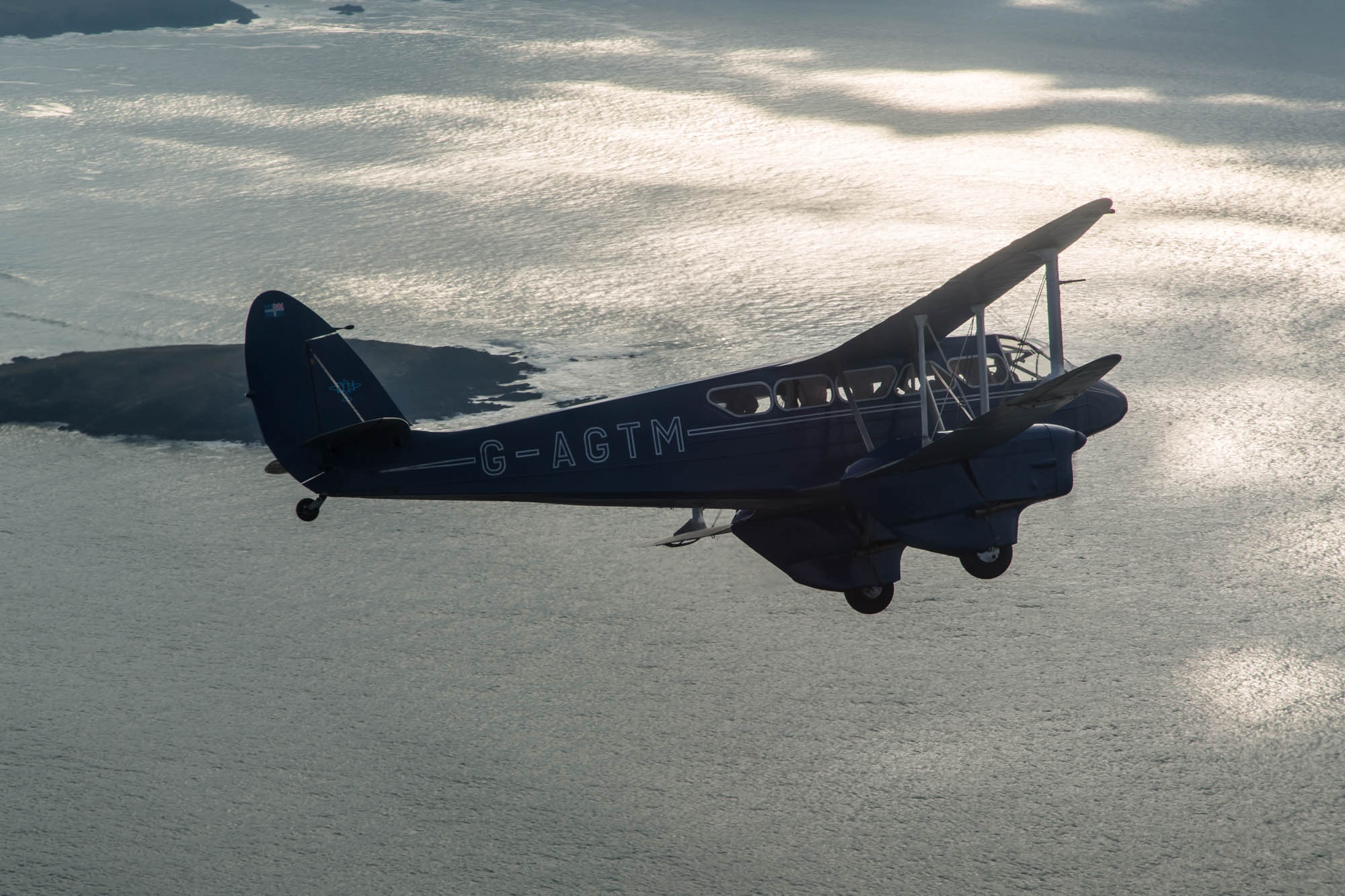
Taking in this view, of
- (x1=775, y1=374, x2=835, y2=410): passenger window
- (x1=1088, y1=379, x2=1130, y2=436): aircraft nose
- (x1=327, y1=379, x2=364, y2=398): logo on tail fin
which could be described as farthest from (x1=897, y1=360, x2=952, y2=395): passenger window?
(x1=327, y1=379, x2=364, y2=398): logo on tail fin

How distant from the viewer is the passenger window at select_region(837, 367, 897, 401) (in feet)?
93.7

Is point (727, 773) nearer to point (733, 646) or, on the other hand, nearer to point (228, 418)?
point (733, 646)

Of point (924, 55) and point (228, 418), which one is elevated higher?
point (924, 55)

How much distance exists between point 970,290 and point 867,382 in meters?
3.24

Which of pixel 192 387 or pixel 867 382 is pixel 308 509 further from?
pixel 192 387

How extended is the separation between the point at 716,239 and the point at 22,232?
2799 inches

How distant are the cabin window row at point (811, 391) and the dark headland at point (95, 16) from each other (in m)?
195

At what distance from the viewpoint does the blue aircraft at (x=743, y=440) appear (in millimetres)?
27141

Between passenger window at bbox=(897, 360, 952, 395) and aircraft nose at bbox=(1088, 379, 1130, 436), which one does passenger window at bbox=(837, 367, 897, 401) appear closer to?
passenger window at bbox=(897, 360, 952, 395)

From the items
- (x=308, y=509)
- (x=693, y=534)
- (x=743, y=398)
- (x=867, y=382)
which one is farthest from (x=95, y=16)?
(x=867, y=382)

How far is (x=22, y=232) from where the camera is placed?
126562 millimetres

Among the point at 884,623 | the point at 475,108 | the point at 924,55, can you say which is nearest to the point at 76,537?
the point at 884,623

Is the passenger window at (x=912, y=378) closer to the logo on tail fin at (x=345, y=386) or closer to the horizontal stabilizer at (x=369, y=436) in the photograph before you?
the horizontal stabilizer at (x=369, y=436)

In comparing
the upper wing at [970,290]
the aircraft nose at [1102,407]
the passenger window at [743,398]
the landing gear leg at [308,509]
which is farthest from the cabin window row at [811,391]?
the landing gear leg at [308,509]
